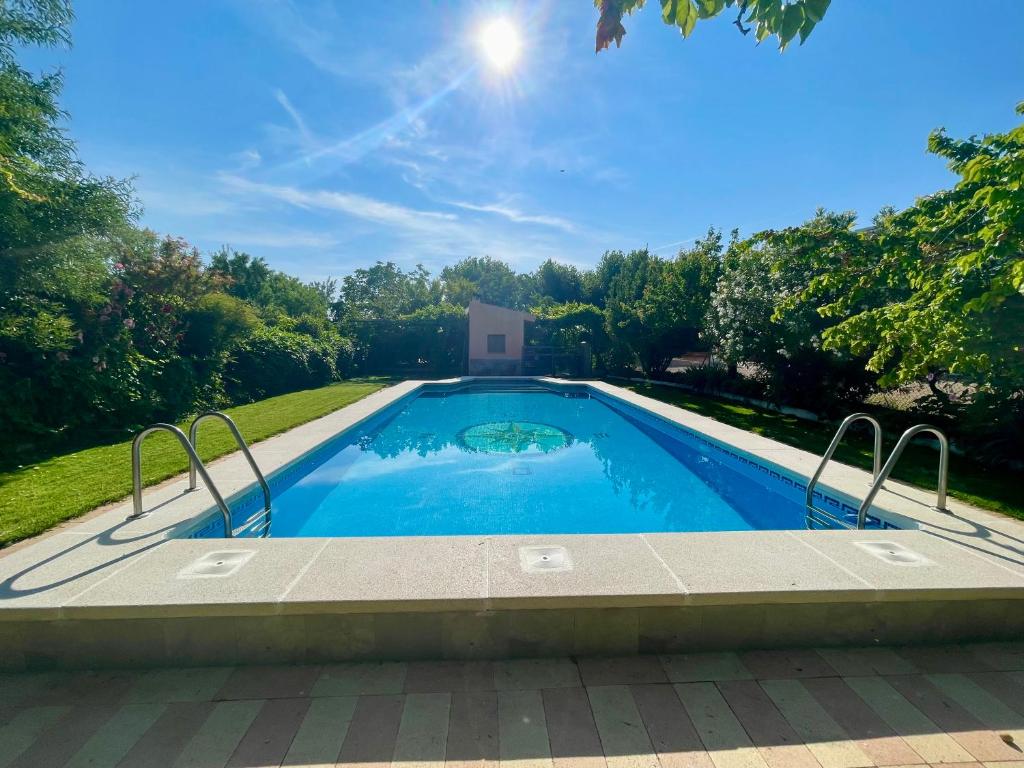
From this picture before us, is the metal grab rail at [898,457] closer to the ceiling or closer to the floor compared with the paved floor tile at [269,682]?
closer to the ceiling

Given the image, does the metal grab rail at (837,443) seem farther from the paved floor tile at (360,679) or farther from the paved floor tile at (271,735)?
the paved floor tile at (271,735)

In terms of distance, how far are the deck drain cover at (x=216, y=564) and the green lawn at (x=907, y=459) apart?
6.04 m

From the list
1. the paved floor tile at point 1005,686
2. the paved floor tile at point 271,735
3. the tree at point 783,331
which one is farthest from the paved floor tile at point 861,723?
the tree at point 783,331

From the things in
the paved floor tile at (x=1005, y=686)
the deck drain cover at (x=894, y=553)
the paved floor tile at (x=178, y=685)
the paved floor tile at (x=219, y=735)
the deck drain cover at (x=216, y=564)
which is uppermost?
the deck drain cover at (x=894, y=553)

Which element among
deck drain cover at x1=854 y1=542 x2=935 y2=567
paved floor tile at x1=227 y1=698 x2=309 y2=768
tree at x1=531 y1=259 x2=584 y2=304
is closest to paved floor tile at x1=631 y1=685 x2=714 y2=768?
paved floor tile at x1=227 y1=698 x2=309 y2=768

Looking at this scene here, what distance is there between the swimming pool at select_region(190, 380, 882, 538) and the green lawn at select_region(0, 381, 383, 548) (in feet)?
3.67

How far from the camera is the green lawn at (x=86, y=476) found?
367cm

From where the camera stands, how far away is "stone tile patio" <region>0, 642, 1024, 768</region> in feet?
5.48

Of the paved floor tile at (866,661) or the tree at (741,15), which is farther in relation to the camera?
the paved floor tile at (866,661)

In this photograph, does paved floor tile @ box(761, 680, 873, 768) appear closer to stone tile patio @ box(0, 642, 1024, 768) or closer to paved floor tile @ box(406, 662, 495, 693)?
stone tile patio @ box(0, 642, 1024, 768)

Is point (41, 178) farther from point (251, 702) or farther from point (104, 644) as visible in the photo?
point (251, 702)

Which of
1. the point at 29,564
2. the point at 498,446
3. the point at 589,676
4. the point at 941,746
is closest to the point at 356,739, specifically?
the point at 589,676

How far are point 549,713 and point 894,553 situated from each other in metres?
2.54

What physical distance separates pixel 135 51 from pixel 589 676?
1084 cm
